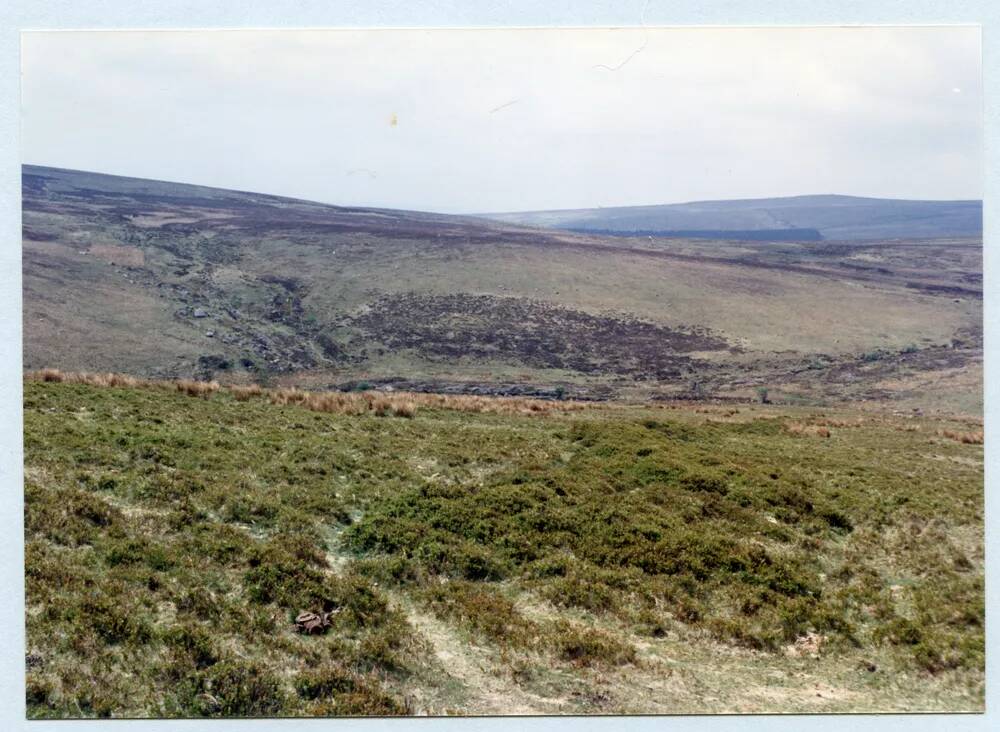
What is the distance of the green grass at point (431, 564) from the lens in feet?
23.7

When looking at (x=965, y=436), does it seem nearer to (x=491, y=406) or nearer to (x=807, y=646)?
(x=491, y=406)

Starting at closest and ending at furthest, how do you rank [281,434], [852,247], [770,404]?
[281,434] < [770,404] < [852,247]

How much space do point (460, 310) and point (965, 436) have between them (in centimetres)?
2867

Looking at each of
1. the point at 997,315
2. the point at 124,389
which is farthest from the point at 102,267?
the point at 997,315

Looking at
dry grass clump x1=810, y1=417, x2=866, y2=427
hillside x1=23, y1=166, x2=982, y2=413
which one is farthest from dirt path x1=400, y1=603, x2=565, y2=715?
hillside x1=23, y1=166, x2=982, y2=413

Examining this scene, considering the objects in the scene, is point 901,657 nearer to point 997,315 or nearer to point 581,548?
point 581,548

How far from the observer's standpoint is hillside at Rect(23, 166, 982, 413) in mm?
32312

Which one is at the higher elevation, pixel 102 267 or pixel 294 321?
pixel 102 267

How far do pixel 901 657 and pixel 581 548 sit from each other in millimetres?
4239

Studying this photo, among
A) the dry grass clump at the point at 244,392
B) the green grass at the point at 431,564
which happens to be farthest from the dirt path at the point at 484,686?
the dry grass clump at the point at 244,392

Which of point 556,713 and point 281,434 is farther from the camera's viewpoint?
point 281,434

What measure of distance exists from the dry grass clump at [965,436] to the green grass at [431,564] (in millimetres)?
4470

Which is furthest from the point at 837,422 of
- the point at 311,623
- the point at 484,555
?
the point at 311,623

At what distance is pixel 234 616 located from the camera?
25.3ft
